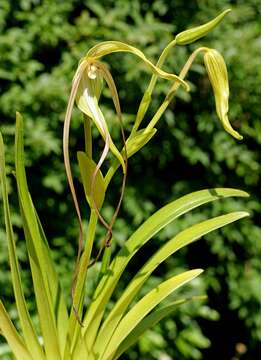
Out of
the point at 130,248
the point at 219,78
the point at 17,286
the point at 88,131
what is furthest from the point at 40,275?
the point at 219,78

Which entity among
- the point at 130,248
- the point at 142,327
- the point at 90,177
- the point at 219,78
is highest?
the point at 219,78

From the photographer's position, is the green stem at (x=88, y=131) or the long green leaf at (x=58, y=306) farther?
the long green leaf at (x=58, y=306)

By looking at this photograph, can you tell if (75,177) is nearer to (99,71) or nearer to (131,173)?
(131,173)

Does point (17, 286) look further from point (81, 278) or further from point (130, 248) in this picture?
point (130, 248)

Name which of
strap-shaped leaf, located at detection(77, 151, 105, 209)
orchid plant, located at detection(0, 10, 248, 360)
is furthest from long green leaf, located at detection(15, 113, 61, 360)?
strap-shaped leaf, located at detection(77, 151, 105, 209)

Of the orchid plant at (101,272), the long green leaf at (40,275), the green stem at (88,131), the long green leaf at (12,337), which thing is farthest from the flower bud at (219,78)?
the long green leaf at (12,337)

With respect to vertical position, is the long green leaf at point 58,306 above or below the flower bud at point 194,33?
below

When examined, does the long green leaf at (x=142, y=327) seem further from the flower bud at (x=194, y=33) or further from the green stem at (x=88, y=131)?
the flower bud at (x=194, y=33)
